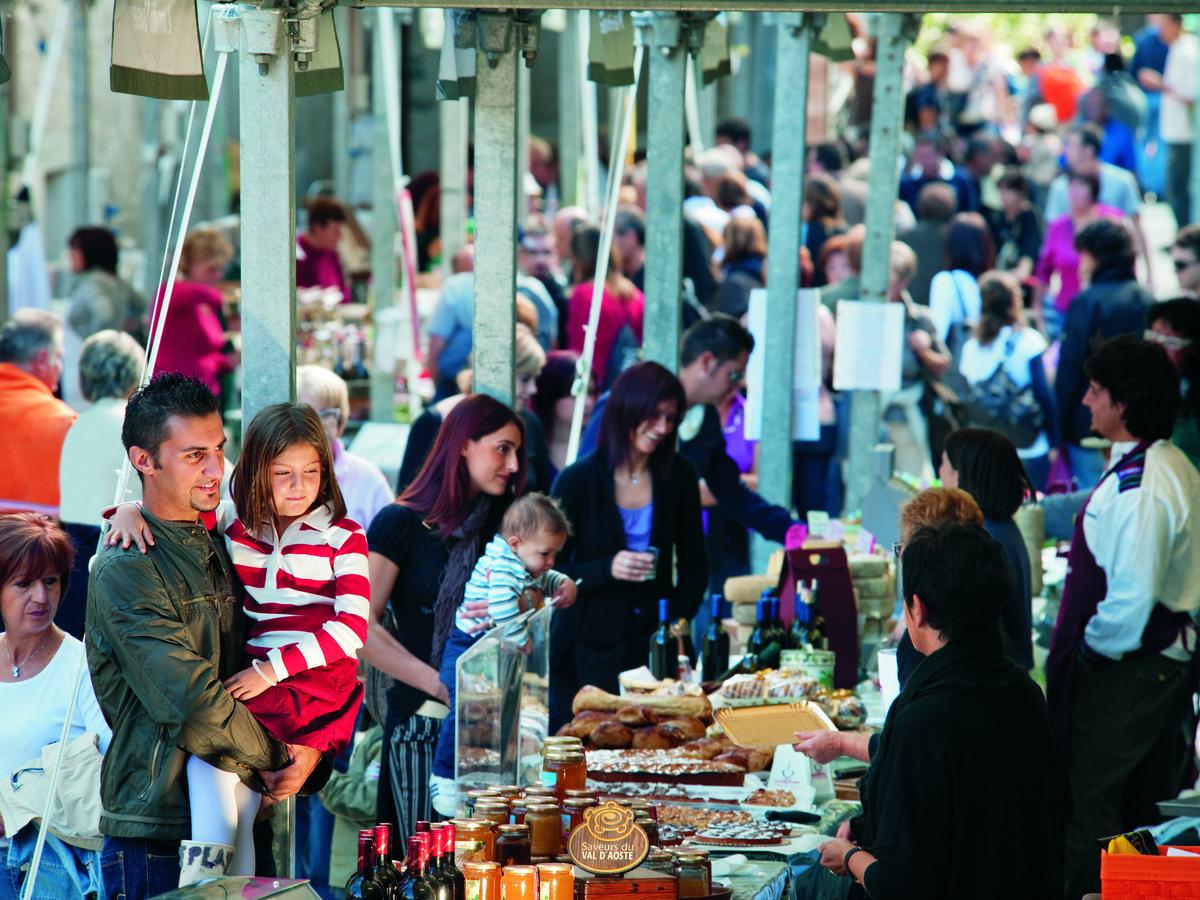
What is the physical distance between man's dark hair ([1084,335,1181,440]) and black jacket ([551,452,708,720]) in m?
1.35

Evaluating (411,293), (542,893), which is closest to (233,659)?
(542,893)

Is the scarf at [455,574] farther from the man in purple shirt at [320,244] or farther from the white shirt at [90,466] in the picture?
the man in purple shirt at [320,244]

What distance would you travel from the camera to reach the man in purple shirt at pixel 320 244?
38.2 ft

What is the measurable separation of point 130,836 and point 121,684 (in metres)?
0.29

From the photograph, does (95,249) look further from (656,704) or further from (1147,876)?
(1147,876)

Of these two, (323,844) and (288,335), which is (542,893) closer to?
(288,335)

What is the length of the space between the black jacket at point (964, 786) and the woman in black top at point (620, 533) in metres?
2.28

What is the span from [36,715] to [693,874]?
1.74 m

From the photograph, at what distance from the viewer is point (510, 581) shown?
4648mm

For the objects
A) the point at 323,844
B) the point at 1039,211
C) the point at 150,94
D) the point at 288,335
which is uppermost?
the point at 1039,211

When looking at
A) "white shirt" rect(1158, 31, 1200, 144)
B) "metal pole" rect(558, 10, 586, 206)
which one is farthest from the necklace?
"white shirt" rect(1158, 31, 1200, 144)

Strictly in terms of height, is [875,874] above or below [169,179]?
below

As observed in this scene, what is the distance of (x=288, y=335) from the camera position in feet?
14.0

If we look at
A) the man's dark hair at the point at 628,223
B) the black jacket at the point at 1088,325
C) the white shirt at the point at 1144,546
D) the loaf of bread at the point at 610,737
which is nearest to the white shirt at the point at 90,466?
the loaf of bread at the point at 610,737
